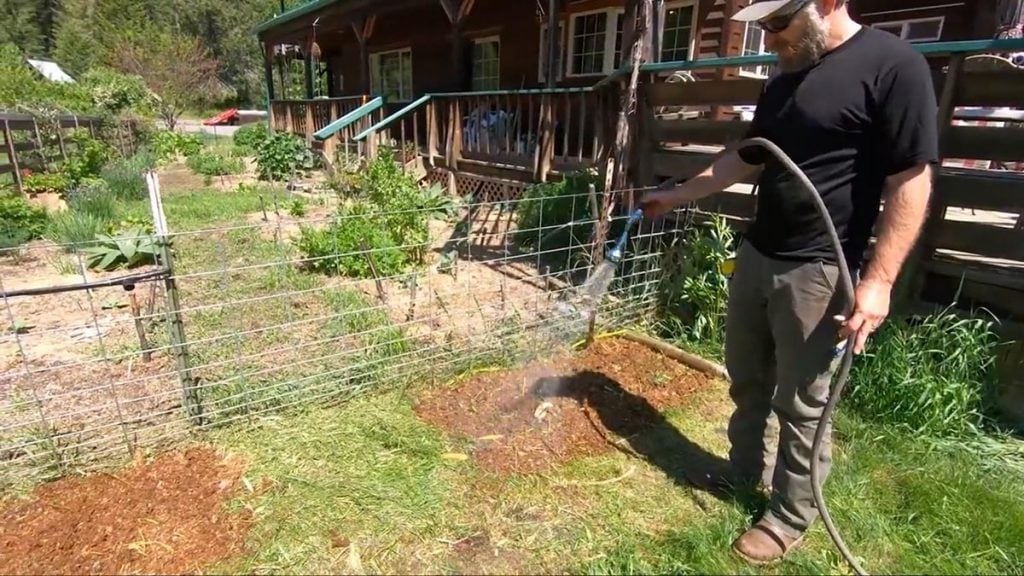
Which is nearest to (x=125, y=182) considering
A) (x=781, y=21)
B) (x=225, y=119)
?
(x=781, y=21)

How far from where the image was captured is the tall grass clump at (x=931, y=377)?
2.60 meters

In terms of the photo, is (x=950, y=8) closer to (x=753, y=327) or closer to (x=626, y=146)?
(x=626, y=146)

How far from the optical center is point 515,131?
7.34m

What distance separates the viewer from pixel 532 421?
2.71 m

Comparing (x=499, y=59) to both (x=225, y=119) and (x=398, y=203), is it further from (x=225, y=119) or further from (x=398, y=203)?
(x=225, y=119)

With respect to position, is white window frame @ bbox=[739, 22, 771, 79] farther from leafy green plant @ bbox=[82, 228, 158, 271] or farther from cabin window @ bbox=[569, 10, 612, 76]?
leafy green plant @ bbox=[82, 228, 158, 271]

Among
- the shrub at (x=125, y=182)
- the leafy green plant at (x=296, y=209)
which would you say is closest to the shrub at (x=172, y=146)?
the shrub at (x=125, y=182)

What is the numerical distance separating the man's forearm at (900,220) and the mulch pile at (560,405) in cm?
137

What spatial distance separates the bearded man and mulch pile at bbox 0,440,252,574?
5.98 feet

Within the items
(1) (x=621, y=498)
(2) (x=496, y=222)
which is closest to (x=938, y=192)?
(1) (x=621, y=498)

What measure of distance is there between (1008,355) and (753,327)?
162 centimetres

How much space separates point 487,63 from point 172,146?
9.98 meters

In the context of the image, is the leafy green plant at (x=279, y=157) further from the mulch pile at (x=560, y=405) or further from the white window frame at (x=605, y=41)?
the mulch pile at (x=560, y=405)

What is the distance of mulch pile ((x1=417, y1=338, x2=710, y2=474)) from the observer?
8.22 ft
